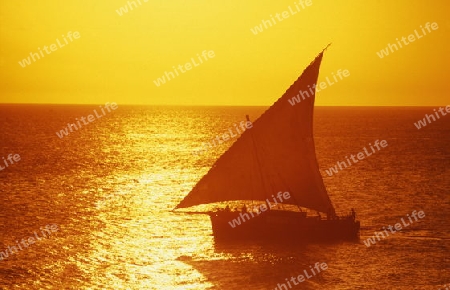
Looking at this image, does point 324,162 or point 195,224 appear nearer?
point 195,224

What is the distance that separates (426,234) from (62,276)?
109 ft

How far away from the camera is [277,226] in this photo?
5762cm

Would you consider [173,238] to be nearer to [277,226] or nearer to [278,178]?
[277,226]

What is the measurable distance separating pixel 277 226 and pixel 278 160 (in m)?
5.81

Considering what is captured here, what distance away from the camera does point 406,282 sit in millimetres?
46750

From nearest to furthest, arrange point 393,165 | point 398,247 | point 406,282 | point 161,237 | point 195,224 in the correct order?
point 406,282 < point 398,247 < point 161,237 < point 195,224 < point 393,165

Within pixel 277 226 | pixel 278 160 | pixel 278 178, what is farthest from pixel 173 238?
pixel 278 160

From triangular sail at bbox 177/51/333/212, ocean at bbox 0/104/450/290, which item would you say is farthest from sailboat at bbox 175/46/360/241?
ocean at bbox 0/104/450/290

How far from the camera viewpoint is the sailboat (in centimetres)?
5512

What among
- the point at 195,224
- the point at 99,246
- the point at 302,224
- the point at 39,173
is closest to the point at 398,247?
the point at 302,224

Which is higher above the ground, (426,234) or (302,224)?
(302,224)

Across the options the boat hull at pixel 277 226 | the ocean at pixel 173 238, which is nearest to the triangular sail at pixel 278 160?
the boat hull at pixel 277 226

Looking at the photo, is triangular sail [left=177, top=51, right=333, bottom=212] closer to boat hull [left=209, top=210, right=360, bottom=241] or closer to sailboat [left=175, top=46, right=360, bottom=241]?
sailboat [left=175, top=46, right=360, bottom=241]

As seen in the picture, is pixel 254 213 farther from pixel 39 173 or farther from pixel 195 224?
pixel 39 173
